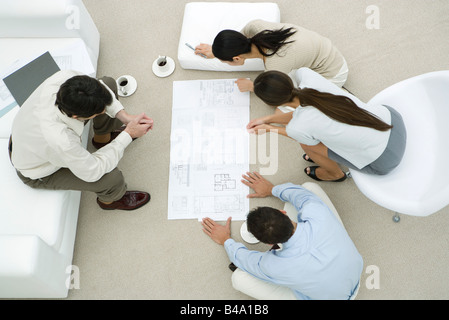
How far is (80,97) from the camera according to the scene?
4.43 feet

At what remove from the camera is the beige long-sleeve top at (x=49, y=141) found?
4.69ft

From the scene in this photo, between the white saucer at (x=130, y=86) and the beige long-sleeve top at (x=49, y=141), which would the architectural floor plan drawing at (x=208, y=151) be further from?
the beige long-sleeve top at (x=49, y=141)

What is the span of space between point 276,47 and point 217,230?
3.15ft

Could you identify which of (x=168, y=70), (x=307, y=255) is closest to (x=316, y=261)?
(x=307, y=255)

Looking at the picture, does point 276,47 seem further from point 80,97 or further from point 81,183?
point 81,183

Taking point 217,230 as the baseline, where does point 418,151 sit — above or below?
above

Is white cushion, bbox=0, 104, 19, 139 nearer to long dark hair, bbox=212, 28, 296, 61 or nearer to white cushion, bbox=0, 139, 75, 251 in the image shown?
white cushion, bbox=0, 139, 75, 251

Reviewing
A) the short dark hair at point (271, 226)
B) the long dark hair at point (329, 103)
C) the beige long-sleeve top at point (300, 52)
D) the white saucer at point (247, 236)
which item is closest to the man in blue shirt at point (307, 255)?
the short dark hair at point (271, 226)

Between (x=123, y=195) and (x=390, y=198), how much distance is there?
131 centimetres

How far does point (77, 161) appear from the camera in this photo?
148 centimetres

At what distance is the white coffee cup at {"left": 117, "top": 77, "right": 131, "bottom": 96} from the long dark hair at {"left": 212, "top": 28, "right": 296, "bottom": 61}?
2.35 feet

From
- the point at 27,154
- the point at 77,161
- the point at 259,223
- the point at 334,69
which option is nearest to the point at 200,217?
Answer: the point at 259,223

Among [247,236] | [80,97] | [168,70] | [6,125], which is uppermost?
[80,97]

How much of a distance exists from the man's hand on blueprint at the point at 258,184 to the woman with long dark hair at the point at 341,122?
0.43 m
